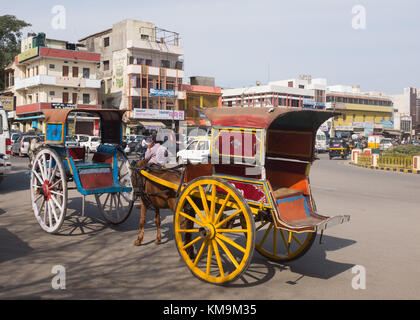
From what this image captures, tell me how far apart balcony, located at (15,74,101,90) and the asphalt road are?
38.1 meters

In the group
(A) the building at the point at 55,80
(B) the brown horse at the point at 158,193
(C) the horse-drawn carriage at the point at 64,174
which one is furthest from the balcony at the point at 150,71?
(B) the brown horse at the point at 158,193

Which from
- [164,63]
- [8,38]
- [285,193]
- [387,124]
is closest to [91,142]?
[164,63]

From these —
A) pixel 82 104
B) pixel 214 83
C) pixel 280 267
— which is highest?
pixel 214 83

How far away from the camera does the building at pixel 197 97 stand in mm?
52188

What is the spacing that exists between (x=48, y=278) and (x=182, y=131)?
143 ft

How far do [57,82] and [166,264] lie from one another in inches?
1717

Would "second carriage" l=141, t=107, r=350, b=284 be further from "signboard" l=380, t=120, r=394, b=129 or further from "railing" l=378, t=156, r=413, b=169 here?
"signboard" l=380, t=120, r=394, b=129

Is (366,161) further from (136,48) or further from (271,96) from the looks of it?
(271,96)

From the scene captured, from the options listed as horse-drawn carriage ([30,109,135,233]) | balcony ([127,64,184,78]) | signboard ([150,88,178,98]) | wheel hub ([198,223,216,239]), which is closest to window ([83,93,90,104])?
balcony ([127,64,184,78])

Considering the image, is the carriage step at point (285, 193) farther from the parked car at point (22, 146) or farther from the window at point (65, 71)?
the window at point (65, 71)

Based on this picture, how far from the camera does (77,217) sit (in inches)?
372

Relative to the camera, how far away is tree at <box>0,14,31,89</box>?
189 feet

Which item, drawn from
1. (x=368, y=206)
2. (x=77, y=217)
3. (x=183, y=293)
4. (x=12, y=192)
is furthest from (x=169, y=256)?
(x=12, y=192)

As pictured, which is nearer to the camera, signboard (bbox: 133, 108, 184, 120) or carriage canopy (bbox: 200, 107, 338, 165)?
carriage canopy (bbox: 200, 107, 338, 165)
